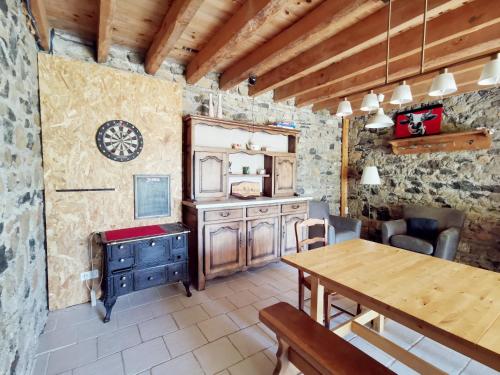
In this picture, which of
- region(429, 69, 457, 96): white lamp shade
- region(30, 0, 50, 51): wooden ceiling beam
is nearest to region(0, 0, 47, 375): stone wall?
region(30, 0, 50, 51): wooden ceiling beam

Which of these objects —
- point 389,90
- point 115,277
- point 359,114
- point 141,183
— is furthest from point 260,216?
point 359,114

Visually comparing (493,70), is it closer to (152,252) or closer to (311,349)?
(311,349)

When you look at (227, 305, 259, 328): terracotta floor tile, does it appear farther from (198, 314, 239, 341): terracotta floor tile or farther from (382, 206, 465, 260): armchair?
(382, 206, 465, 260): armchair

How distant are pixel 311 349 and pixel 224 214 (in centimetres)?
180

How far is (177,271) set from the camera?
2604 mm

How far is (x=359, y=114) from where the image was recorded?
4742mm

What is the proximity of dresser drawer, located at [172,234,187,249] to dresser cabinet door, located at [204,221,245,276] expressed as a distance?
247 millimetres

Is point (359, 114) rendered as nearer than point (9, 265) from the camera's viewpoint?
No

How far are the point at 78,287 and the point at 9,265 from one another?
1358mm

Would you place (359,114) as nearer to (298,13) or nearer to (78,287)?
(298,13)

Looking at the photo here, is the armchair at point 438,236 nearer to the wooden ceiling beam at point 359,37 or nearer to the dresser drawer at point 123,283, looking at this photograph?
the wooden ceiling beam at point 359,37

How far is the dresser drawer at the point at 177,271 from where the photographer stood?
2564 mm

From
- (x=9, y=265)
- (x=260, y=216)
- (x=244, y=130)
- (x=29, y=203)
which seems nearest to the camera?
(x=9, y=265)

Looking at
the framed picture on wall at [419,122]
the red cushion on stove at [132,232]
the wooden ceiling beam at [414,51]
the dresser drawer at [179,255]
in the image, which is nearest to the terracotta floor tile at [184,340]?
the dresser drawer at [179,255]
